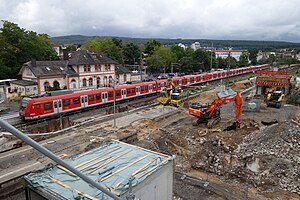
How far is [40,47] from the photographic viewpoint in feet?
155

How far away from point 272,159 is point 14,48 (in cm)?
4251

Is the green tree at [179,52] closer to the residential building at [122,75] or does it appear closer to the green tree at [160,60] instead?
the green tree at [160,60]

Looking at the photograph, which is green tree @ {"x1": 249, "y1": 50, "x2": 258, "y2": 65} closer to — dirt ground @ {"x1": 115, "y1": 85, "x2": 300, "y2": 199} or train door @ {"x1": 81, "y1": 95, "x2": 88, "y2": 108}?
dirt ground @ {"x1": 115, "y1": 85, "x2": 300, "y2": 199}

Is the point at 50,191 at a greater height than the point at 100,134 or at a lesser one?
greater

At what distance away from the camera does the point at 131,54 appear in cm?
7081

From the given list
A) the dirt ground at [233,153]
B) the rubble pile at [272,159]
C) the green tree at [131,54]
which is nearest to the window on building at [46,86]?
the dirt ground at [233,153]

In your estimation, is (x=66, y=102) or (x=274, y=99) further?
(x=274, y=99)

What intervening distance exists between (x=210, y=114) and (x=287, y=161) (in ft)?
29.0

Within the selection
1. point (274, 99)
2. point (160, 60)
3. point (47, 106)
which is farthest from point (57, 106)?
point (160, 60)

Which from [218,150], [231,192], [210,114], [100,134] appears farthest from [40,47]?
[231,192]

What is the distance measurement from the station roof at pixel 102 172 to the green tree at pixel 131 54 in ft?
209

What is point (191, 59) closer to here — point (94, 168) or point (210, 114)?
point (210, 114)

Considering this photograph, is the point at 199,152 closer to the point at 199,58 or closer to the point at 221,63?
the point at 199,58

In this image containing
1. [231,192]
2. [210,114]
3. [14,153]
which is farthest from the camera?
[210,114]
